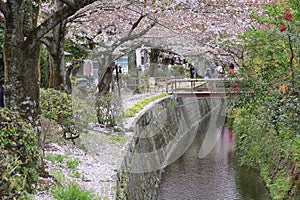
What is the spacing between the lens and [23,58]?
21.0 feet

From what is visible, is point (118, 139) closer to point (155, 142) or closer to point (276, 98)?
point (276, 98)

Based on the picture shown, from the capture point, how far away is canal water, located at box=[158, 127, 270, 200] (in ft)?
40.4

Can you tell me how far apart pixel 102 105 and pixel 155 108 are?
242 inches

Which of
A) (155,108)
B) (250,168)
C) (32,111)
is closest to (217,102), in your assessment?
(155,108)

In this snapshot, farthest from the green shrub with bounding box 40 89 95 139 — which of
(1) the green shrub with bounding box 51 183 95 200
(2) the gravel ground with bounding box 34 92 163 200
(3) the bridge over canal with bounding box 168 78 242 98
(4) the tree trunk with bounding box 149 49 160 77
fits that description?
(4) the tree trunk with bounding box 149 49 160 77

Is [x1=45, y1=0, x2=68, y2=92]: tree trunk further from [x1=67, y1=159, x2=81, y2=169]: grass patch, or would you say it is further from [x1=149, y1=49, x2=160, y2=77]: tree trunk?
[x1=149, y1=49, x2=160, y2=77]: tree trunk

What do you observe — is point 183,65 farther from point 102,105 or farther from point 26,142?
point 26,142

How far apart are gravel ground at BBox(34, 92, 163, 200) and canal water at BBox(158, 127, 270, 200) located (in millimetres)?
2542

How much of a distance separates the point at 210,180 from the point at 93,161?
6.28 meters

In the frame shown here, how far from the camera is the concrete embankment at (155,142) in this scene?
31.5ft

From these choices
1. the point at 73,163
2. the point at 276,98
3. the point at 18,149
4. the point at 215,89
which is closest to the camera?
the point at 18,149

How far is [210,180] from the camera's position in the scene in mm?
14055

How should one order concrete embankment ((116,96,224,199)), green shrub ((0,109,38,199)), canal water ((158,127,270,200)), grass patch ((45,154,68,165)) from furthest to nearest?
canal water ((158,127,270,200)) → concrete embankment ((116,96,224,199)) → grass patch ((45,154,68,165)) → green shrub ((0,109,38,199))

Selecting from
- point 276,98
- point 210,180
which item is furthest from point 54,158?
point 210,180
